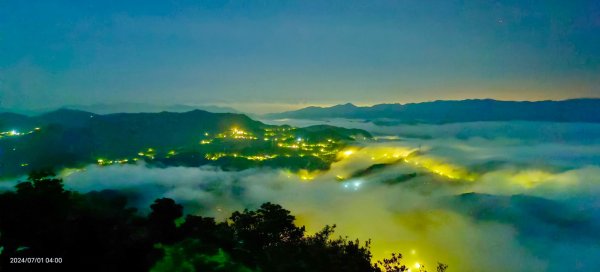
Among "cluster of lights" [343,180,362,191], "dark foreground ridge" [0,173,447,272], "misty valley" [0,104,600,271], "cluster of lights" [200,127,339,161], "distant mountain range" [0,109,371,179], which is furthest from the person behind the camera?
"cluster of lights" [200,127,339,161]

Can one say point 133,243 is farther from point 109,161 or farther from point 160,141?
point 160,141

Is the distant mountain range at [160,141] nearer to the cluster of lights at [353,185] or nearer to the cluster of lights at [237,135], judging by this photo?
the cluster of lights at [237,135]

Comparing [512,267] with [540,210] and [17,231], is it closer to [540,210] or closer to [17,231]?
[540,210]

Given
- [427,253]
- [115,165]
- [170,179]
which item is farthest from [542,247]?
[115,165]

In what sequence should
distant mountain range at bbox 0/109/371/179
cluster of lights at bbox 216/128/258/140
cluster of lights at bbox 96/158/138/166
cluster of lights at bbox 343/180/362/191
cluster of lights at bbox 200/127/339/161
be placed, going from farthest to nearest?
cluster of lights at bbox 216/128/258/140 → cluster of lights at bbox 200/127/339/161 → cluster of lights at bbox 96/158/138/166 → distant mountain range at bbox 0/109/371/179 → cluster of lights at bbox 343/180/362/191

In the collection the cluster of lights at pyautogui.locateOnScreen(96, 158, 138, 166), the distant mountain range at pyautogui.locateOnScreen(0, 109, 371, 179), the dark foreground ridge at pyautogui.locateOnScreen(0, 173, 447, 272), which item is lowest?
the cluster of lights at pyautogui.locateOnScreen(96, 158, 138, 166)

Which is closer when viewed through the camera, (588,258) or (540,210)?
(588,258)

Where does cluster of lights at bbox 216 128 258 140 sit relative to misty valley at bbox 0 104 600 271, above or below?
above

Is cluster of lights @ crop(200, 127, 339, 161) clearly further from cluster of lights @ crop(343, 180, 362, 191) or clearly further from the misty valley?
cluster of lights @ crop(343, 180, 362, 191)

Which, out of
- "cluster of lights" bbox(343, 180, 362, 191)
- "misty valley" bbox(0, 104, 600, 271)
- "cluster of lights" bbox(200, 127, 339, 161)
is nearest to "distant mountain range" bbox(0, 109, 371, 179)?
"cluster of lights" bbox(200, 127, 339, 161)
